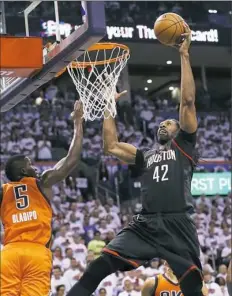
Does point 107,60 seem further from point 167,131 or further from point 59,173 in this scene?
point 59,173

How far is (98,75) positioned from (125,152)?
112 cm

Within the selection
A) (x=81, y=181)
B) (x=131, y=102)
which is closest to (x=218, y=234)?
(x=81, y=181)

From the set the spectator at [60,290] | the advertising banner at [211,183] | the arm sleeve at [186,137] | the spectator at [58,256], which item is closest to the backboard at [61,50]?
the arm sleeve at [186,137]

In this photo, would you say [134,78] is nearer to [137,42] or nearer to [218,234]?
[137,42]

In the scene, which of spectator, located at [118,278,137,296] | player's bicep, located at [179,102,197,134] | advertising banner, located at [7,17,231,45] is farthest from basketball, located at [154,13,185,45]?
advertising banner, located at [7,17,231,45]

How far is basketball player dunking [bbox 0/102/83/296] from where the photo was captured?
5.26 metres

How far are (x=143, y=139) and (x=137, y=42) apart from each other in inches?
139

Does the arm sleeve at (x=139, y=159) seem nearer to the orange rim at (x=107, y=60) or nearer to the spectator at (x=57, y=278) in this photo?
the orange rim at (x=107, y=60)

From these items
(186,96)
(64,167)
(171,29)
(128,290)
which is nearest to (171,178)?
(186,96)

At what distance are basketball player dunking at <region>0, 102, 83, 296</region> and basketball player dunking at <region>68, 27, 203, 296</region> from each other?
410mm

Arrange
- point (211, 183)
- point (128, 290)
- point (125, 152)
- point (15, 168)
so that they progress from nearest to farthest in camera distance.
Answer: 1. point (15, 168)
2. point (125, 152)
3. point (128, 290)
4. point (211, 183)

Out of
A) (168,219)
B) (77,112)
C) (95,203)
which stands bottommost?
(95,203)

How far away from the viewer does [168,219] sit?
526cm

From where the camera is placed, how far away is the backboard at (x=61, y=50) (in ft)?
16.4
